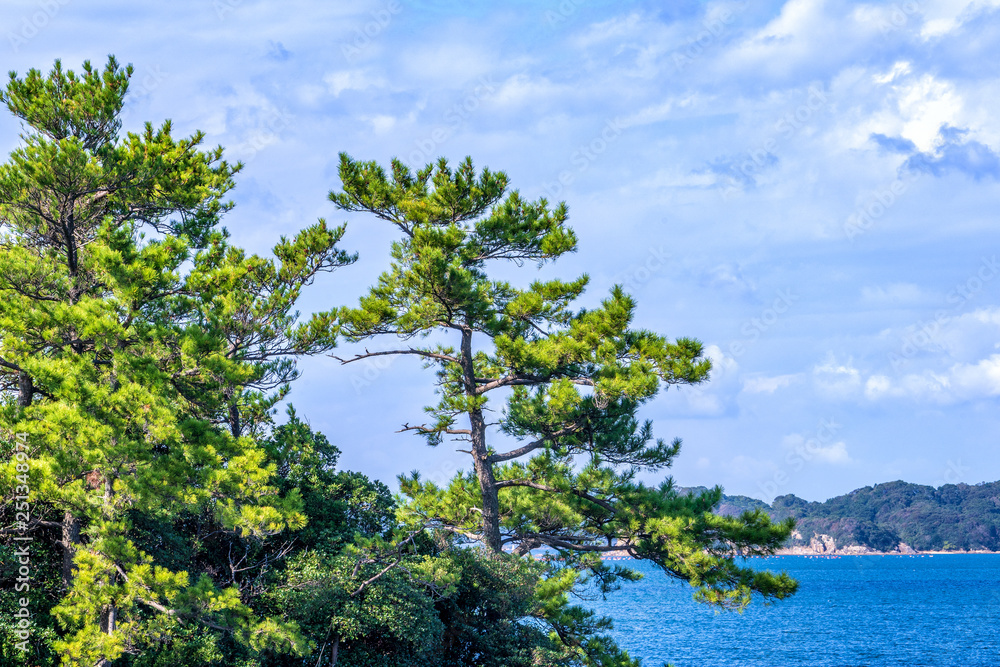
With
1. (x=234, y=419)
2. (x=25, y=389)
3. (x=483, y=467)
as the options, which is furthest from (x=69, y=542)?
(x=483, y=467)

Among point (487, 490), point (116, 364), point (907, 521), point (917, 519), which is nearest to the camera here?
point (116, 364)

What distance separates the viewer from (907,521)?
162000 mm

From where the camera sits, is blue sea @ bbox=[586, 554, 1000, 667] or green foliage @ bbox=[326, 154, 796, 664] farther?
blue sea @ bbox=[586, 554, 1000, 667]

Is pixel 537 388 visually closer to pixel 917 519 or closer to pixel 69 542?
pixel 69 542

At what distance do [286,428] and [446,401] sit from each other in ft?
11.2

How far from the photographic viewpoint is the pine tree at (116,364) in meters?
12.1

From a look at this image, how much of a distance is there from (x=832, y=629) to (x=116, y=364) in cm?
5209

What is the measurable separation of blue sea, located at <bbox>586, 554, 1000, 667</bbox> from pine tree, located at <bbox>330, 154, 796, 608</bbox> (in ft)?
45.4

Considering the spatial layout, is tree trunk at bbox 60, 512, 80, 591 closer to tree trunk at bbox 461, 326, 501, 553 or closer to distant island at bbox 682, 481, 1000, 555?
tree trunk at bbox 461, 326, 501, 553

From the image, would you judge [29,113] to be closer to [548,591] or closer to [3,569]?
[3,569]

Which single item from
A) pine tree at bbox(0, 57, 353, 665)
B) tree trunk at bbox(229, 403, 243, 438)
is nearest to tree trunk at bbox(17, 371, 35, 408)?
pine tree at bbox(0, 57, 353, 665)

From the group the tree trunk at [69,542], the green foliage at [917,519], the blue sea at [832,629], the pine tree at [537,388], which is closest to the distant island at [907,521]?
the green foliage at [917,519]

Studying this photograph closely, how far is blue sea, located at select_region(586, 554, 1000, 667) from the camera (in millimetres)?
40594

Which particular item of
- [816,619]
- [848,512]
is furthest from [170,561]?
[848,512]
